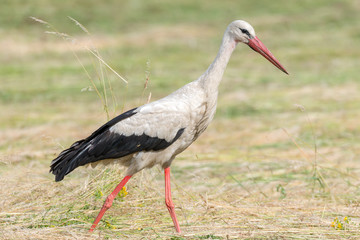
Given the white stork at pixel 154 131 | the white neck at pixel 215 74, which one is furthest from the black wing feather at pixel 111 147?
the white neck at pixel 215 74

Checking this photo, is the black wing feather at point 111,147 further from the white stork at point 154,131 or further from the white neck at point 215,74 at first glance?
the white neck at point 215,74

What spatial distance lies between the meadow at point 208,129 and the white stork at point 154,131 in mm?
506

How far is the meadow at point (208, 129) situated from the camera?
5.95 meters

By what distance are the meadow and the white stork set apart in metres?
0.51

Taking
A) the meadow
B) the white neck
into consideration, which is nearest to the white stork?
the white neck

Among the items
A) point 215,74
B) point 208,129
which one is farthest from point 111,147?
point 208,129

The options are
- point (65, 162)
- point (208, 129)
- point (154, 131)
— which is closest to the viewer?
point (154, 131)

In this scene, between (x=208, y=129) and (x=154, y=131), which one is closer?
(x=154, y=131)

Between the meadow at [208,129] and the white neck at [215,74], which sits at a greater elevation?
the white neck at [215,74]

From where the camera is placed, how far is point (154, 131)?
549 centimetres

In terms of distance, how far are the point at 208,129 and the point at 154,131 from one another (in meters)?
5.39

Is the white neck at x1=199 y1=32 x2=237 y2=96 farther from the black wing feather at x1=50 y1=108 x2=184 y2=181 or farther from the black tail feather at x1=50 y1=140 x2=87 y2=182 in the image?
the black tail feather at x1=50 y1=140 x2=87 y2=182

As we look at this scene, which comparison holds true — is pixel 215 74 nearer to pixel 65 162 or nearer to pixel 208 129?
pixel 65 162

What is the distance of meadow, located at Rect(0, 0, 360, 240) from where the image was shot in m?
5.95
